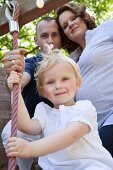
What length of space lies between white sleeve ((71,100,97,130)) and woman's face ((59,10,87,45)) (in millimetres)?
1091

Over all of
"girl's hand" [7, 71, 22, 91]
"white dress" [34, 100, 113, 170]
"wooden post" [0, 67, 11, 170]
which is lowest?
"wooden post" [0, 67, 11, 170]

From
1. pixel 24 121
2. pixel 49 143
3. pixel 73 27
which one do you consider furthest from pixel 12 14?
pixel 73 27

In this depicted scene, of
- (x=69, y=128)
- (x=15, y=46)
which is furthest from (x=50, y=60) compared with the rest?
(x=69, y=128)

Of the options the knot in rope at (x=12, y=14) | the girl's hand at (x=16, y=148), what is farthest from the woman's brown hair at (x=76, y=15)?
the girl's hand at (x=16, y=148)

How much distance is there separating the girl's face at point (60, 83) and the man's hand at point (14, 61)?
0.56 ft

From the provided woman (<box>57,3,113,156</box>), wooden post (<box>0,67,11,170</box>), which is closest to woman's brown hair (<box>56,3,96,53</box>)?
woman (<box>57,3,113,156</box>)

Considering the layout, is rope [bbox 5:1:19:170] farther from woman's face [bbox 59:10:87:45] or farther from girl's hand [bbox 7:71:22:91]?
woman's face [bbox 59:10:87:45]

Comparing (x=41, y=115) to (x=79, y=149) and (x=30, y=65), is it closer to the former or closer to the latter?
(x=79, y=149)

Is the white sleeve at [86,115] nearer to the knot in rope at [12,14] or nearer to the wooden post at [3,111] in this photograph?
the knot in rope at [12,14]

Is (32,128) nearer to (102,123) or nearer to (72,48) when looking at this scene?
(102,123)

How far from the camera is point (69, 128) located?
1.59 meters

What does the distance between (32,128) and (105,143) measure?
572 millimetres

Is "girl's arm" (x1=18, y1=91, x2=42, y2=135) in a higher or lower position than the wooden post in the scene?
higher

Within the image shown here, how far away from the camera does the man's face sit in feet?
8.75
